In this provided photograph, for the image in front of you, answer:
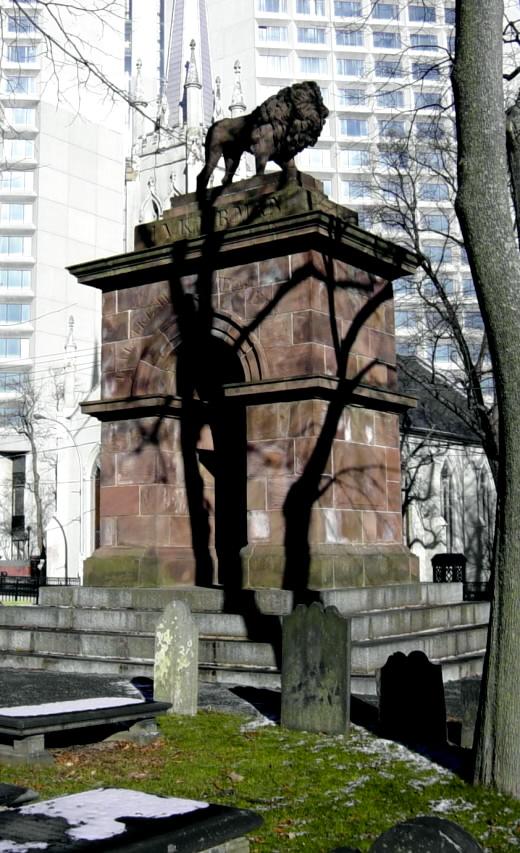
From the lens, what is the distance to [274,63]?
101 metres

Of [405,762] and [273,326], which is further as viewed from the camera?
[273,326]

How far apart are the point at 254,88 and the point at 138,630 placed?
308 feet

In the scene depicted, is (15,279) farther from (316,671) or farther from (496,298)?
(496,298)

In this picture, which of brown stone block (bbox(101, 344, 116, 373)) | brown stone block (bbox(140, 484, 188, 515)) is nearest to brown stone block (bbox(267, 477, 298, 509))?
brown stone block (bbox(140, 484, 188, 515))

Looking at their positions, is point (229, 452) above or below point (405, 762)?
above

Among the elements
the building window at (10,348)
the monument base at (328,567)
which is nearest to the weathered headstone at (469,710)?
the monument base at (328,567)

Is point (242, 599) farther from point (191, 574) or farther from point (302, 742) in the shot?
point (302, 742)

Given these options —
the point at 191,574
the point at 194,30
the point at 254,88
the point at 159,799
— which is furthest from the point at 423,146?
the point at 194,30

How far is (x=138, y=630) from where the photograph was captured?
14.1 m

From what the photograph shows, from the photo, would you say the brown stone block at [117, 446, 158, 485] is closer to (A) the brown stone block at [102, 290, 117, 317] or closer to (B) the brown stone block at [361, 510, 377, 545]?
(A) the brown stone block at [102, 290, 117, 317]

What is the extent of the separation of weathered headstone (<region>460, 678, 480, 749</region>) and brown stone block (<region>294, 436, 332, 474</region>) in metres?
6.12

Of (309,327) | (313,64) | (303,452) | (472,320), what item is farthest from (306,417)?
(313,64)

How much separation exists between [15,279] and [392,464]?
212 feet

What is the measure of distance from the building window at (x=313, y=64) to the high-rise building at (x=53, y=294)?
20512mm
